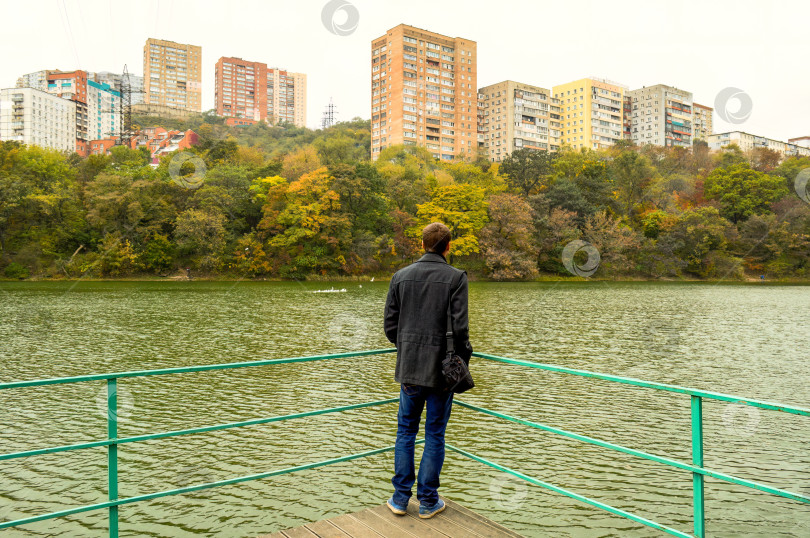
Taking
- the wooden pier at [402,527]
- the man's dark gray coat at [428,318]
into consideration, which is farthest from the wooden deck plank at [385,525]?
the man's dark gray coat at [428,318]

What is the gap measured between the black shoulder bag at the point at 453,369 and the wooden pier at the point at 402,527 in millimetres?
876

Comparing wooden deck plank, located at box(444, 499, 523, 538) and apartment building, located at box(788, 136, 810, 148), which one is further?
apartment building, located at box(788, 136, 810, 148)

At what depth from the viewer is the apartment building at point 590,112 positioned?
117m

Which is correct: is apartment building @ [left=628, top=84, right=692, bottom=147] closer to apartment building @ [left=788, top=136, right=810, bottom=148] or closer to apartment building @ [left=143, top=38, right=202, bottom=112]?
apartment building @ [left=788, top=136, right=810, bottom=148]

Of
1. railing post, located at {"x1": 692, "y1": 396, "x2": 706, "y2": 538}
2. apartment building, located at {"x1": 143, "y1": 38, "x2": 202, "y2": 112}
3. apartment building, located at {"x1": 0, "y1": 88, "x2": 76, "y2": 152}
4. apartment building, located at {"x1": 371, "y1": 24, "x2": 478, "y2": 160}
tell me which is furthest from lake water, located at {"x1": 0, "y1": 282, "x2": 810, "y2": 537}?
apartment building, located at {"x1": 143, "y1": 38, "x2": 202, "y2": 112}

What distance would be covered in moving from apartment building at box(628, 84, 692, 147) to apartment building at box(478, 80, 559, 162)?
92.9ft

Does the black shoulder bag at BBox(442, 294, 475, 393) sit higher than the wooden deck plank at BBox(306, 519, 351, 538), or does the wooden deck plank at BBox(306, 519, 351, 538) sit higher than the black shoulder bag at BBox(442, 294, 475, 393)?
the black shoulder bag at BBox(442, 294, 475, 393)

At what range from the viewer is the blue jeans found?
354 cm

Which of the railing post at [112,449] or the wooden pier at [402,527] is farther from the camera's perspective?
the wooden pier at [402,527]

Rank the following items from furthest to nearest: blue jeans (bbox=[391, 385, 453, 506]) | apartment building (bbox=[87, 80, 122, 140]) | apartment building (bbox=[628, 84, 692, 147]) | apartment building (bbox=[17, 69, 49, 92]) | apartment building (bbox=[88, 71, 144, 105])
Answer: apartment building (bbox=[88, 71, 144, 105]) < apartment building (bbox=[628, 84, 692, 147]) < apartment building (bbox=[87, 80, 122, 140]) < apartment building (bbox=[17, 69, 49, 92]) < blue jeans (bbox=[391, 385, 453, 506])

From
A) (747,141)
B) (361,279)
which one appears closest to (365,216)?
(361,279)

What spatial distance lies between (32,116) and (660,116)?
132802mm

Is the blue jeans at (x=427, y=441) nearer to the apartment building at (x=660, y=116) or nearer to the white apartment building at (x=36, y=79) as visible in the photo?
the apartment building at (x=660, y=116)

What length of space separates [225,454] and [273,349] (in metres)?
8.04
